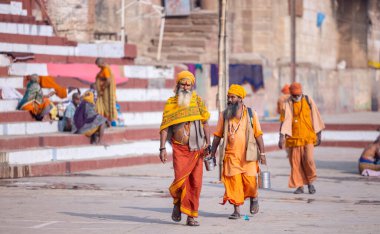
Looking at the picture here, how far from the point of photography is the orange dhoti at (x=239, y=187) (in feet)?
36.7

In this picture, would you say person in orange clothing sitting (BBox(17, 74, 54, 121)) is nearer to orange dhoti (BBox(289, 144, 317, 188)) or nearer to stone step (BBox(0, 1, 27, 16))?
stone step (BBox(0, 1, 27, 16))

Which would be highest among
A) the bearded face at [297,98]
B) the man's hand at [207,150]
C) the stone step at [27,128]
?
the bearded face at [297,98]

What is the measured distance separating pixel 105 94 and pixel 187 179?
32.3 feet

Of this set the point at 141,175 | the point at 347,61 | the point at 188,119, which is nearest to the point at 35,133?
the point at 141,175

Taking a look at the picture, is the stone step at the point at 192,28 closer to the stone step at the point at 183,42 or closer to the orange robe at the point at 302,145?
the stone step at the point at 183,42

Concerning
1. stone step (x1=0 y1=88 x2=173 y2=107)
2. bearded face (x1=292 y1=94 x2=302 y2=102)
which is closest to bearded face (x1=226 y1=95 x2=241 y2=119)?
bearded face (x1=292 y1=94 x2=302 y2=102)

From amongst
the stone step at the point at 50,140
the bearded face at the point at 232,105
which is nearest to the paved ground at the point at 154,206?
the stone step at the point at 50,140

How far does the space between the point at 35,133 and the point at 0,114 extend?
0.74m

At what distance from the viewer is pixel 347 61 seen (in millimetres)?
Answer: 42656

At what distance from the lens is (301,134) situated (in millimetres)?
14109

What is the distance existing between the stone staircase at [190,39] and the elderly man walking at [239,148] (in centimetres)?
1722

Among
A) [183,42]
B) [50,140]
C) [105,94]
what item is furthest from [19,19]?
[183,42]

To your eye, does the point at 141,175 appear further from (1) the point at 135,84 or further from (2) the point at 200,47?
(2) the point at 200,47

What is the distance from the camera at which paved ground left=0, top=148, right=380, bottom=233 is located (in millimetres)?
10500
